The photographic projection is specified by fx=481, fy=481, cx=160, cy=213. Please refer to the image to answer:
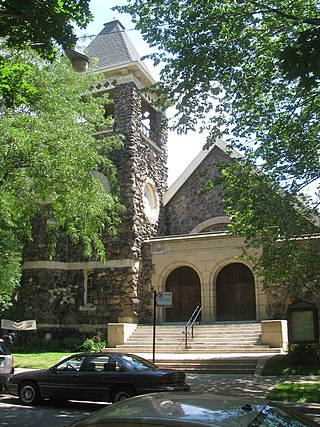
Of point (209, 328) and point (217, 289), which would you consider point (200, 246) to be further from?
point (209, 328)

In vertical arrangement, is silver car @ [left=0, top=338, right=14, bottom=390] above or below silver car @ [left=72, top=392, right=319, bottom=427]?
below

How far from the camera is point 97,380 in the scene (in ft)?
32.9

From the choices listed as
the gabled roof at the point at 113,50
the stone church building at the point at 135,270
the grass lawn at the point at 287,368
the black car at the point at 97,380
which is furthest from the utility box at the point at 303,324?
the gabled roof at the point at 113,50

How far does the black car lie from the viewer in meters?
9.67

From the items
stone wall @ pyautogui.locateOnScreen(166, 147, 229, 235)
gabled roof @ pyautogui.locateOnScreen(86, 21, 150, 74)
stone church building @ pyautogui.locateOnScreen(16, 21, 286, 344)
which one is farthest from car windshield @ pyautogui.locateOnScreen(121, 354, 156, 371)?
gabled roof @ pyautogui.locateOnScreen(86, 21, 150, 74)

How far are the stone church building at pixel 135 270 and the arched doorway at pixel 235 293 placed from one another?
0.15 feet

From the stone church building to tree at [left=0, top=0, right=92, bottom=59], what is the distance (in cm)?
1355

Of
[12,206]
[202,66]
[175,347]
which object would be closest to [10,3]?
[202,66]

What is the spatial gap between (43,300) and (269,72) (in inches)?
591

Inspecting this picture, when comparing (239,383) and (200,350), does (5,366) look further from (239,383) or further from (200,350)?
(200,350)

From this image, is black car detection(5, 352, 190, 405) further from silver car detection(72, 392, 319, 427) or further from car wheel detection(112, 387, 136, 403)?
silver car detection(72, 392, 319, 427)

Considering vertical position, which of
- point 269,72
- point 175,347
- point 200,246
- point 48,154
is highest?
point 269,72

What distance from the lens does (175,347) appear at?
1869cm

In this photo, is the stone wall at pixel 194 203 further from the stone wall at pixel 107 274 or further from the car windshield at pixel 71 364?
the car windshield at pixel 71 364
